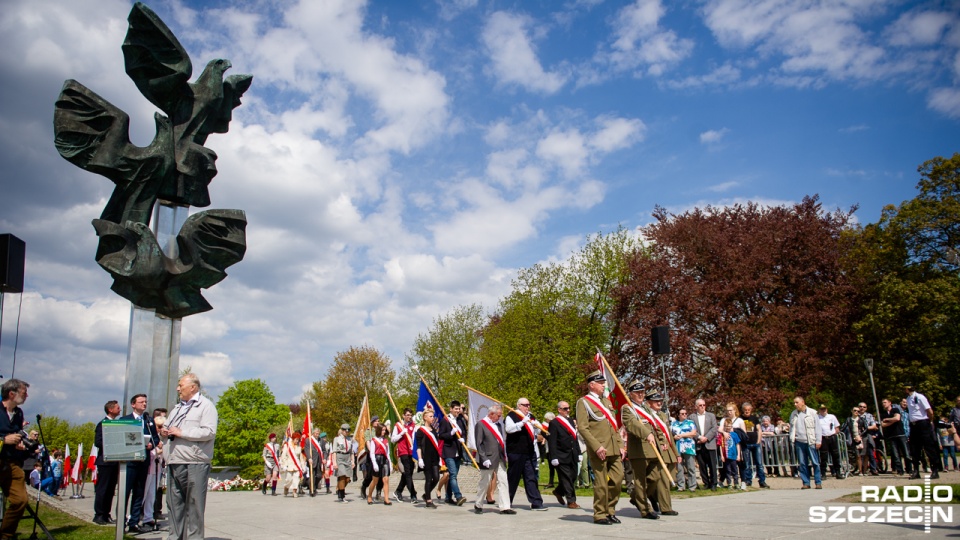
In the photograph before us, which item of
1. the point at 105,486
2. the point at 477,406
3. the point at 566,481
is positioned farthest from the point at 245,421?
the point at 566,481

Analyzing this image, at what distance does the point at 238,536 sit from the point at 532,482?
5.26 m

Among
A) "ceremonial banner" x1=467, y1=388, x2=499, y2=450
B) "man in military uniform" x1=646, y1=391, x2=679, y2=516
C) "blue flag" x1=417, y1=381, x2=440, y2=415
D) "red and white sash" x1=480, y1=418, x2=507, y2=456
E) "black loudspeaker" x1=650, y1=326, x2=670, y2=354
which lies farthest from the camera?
"black loudspeaker" x1=650, y1=326, x2=670, y2=354

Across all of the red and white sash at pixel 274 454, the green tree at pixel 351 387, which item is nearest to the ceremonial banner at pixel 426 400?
the red and white sash at pixel 274 454

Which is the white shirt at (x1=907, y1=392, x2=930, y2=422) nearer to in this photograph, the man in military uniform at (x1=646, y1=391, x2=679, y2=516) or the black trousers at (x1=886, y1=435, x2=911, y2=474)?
the black trousers at (x1=886, y1=435, x2=911, y2=474)

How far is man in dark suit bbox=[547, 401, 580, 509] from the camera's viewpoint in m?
12.6

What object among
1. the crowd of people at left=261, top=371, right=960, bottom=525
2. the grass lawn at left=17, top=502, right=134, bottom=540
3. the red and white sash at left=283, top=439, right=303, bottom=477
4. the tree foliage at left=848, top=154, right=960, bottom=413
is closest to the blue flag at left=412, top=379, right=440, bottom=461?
the crowd of people at left=261, top=371, right=960, bottom=525

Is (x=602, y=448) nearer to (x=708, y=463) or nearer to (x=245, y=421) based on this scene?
(x=708, y=463)

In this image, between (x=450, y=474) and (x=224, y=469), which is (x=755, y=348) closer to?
(x=450, y=474)

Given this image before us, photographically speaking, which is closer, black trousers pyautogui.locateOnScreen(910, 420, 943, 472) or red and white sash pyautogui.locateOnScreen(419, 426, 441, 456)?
red and white sash pyautogui.locateOnScreen(419, 426, 441, 456)

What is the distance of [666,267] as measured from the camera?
30.6m

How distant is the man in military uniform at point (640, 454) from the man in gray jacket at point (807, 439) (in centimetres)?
557

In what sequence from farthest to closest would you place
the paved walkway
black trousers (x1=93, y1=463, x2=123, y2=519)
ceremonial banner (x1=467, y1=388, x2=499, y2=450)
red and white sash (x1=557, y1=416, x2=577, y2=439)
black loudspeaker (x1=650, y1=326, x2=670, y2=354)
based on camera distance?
1. black loudspeaker (x1=650, y1=326, x2=670, y2=354)
2. ceremonial banner (x1=467, y1=388, x2=499, y2=450)
3. red and white sash (x1=557, y1=416, x2=577, y2=439)
4. black trousers (x1=93, y1=463, x2=123, y2=519)
5. the paved walkway

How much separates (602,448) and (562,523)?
1274mm

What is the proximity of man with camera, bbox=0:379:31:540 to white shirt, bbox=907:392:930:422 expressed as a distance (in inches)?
633
